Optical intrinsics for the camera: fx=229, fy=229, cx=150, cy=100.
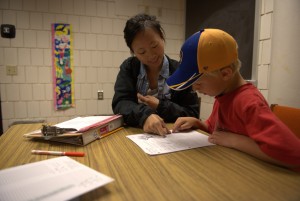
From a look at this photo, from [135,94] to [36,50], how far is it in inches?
75.4

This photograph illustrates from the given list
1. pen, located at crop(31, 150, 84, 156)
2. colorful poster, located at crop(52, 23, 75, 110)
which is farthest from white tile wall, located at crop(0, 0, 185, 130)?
pen, located at crop(31, 150, 84, 156)

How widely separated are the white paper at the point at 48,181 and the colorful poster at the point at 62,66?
2417 millimetres

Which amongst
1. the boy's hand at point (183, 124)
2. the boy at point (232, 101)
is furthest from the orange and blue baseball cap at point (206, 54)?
the boy's hand at point (183, 124)

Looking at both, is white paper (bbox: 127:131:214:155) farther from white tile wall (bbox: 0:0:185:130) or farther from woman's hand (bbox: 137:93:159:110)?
white tile wall (bbox: 0:0:185:130)

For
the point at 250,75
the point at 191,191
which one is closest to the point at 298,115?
the point at 191,191

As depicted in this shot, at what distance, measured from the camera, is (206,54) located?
0.79 meters

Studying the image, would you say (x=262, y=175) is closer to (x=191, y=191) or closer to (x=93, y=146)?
(x=191, y=191)

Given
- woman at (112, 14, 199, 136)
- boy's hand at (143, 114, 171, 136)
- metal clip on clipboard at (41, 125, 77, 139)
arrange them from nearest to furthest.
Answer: metal clip on clipboard at (41, 125, 77, 139) < boy's hand at (143, 114, 171, 136) < woman at (112, 14, 199, 136)

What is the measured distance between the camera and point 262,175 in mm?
602

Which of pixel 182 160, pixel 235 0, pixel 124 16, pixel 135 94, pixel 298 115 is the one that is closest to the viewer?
pixel 182 160

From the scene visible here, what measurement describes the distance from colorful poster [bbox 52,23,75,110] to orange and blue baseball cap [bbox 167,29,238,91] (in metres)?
2.33

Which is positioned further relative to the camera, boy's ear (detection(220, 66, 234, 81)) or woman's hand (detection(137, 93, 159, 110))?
woman's hand (detection(137, 93, 159, 110))

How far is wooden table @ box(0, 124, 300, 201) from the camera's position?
0.50 metres

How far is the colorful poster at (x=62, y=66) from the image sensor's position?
2.79m
